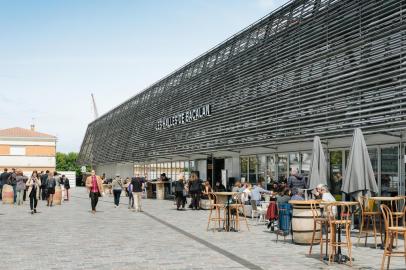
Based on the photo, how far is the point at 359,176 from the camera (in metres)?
12.0

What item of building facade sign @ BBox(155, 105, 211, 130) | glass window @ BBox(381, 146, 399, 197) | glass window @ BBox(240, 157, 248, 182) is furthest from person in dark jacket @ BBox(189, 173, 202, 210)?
glass window @ BBox(381, 146, 399, 197)

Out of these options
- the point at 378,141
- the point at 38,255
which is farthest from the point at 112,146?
the point at 38,255

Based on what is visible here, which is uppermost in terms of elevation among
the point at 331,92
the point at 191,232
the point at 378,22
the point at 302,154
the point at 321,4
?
the point at 321,4

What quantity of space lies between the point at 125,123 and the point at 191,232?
3684 cm

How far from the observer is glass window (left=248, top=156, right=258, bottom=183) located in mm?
25734

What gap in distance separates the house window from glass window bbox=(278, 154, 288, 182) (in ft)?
197

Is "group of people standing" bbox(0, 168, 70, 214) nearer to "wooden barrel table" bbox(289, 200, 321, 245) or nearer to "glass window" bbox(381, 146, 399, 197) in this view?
"wooden barrel table" bbox(289, 200, 321, 245)

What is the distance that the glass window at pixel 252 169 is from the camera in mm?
25734

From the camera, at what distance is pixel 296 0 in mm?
22203

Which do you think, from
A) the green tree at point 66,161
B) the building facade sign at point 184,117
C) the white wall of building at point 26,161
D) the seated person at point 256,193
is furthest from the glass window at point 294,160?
the green tree at point 66,161

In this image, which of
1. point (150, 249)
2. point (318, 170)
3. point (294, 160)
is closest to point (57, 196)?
point (294, 160)

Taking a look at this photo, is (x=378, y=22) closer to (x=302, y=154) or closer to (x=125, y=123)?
(x=302, y=154)

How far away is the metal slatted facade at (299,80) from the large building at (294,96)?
43 mm

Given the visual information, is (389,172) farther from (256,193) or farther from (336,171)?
(256,193)
